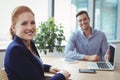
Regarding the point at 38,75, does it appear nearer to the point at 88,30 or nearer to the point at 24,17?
the point at 24,17

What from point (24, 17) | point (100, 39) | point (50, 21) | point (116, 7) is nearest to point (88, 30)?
point (100, 39)

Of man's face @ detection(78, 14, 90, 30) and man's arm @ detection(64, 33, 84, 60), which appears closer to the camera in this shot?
man's arm @ detection(64, 33, 84, 60)

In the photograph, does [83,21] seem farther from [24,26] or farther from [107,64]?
[24,26]

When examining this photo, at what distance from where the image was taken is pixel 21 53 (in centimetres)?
145

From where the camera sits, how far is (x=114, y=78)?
1991 millimetres

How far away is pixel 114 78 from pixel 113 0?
10.3 ft

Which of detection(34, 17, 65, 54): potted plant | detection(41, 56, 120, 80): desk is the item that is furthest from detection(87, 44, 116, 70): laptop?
detection(34, 17, 65, 54): potted plant

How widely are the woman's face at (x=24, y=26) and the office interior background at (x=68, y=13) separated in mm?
1926

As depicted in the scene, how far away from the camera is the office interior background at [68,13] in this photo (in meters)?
3.70

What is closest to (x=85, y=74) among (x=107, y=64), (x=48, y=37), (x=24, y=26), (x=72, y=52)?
(x=107, y=64)

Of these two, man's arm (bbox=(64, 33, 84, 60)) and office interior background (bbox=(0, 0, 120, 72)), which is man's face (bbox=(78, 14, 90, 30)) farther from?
office interior background (bbox=(0, 0, 120, 72))

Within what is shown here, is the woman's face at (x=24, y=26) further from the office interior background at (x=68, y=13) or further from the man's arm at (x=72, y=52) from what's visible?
the office interior background at (x=68, y=13)

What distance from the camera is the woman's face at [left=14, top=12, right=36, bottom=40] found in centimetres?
154

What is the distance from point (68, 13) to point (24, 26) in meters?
2.72
